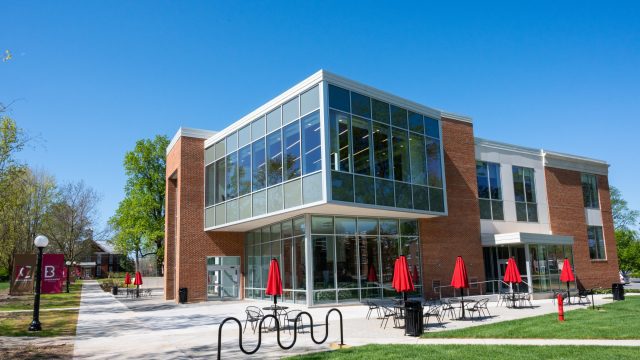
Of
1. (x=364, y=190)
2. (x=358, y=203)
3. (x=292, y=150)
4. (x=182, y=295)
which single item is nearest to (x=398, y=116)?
(x=364, y=190)

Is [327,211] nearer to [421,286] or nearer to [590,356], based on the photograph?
[421,286]

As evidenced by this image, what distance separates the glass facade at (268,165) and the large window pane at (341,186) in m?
0.60

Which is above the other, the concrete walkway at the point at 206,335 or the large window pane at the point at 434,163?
the large window pane at the point at 434,163

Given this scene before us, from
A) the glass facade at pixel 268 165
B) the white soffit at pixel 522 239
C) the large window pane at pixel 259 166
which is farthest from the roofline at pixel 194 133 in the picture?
the white soffit at pixel 522 239

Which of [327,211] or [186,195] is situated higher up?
[186,195]

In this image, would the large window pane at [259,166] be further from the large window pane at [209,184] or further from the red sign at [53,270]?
the red sign at [53,270]

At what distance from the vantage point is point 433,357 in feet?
31.2

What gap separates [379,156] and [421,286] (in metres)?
7.38

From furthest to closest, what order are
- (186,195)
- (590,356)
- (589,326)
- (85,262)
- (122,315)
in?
(85,262), (186,195), (122,315), (589,326), (590,356)

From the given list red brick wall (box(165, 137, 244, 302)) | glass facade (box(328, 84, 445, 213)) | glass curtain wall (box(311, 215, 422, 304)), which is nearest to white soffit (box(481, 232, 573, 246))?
glass facade (box(328, 84, 445, 213))

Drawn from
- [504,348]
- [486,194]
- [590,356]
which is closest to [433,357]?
[504,348]

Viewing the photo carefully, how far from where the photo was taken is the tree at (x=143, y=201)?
47344 millimetres

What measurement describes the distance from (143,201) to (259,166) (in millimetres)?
28264

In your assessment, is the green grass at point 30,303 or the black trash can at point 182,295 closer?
the green grass at point 30,303
